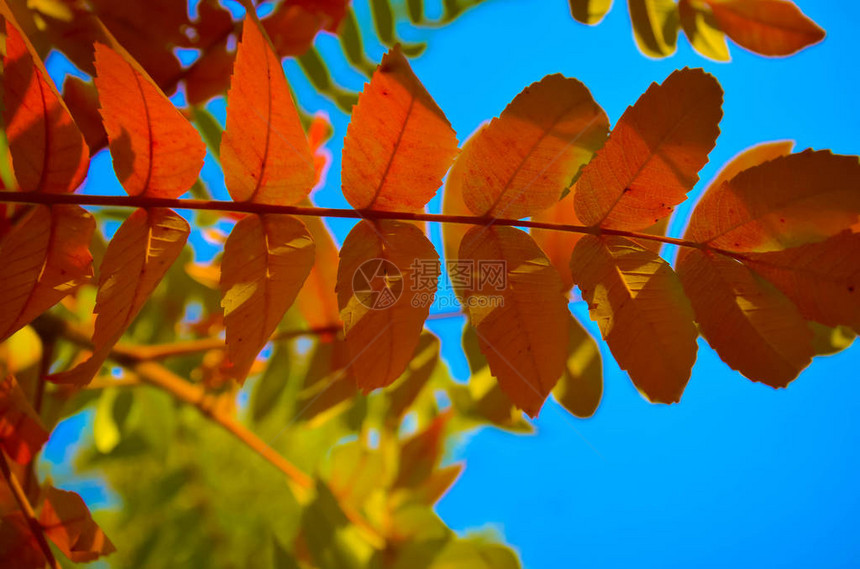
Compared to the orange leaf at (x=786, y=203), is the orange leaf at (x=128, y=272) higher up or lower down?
lower down

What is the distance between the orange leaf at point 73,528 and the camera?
0.36 m

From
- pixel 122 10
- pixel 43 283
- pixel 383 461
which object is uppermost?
pixel 122 10

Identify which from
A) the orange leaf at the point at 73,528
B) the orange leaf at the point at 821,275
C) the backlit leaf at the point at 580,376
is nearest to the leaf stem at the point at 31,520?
the orange leaf at the point at 73,528

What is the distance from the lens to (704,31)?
0.52m

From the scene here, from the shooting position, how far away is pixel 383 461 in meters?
0.72

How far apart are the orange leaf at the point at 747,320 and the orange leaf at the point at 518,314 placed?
86 mm

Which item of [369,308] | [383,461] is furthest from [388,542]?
[369,308]

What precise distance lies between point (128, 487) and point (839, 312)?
3.24ft

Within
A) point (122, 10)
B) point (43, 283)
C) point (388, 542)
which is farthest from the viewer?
point (388, 542)

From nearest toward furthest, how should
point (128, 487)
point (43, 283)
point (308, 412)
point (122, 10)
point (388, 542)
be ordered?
point (43, 283) < point (122, 10) < point (308, 412) < point (388, 542) < point (128, 487)

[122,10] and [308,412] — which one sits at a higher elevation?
[122,10]

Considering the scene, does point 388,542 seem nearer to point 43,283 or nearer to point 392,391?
point 392,391

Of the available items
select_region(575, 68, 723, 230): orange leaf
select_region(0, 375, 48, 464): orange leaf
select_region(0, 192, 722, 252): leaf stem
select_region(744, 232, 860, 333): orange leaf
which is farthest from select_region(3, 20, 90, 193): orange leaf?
select_region(744, 232, 860, 333): orange leaf

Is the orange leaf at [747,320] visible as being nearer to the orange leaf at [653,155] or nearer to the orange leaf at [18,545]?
the orange leaf at [653,155]
